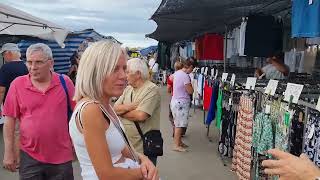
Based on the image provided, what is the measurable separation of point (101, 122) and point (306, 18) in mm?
3581

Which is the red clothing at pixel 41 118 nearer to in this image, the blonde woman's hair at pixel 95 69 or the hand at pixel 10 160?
the hand at pixel 10 160

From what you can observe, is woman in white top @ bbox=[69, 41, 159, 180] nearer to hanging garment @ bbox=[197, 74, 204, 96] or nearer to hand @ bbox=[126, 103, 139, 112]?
hand @ bbox=[126, 103, 139, 112]

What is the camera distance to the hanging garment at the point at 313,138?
300 cm

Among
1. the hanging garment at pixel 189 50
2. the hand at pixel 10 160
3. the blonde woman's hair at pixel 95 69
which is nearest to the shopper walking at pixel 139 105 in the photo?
the hand at pixel 10 160

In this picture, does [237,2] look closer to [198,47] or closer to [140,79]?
[140,79]

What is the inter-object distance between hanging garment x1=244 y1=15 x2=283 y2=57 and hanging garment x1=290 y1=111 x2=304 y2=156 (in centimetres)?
400

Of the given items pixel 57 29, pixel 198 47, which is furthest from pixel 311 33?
pixel 198 47

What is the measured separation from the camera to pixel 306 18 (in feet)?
15.5

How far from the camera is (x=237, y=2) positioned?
663 cm

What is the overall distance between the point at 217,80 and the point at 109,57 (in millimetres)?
5714

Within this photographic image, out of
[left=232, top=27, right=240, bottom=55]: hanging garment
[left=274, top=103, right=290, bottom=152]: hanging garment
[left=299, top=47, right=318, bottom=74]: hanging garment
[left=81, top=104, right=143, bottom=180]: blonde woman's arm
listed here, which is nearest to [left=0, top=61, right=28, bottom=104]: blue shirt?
[left=274, top=103, right=290, bottom=152]: hanging garment

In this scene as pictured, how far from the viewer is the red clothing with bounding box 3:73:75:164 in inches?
132

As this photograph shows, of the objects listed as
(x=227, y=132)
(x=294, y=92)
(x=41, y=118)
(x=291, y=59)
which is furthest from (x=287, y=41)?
(x=41, y=118)

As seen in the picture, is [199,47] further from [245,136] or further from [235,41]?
[245,136]
